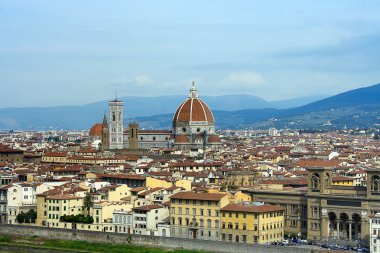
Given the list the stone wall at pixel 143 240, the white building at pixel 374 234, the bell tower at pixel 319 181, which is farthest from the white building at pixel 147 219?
the white building at pixel 374 234

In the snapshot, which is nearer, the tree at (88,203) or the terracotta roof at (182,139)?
the tree at (88,203)

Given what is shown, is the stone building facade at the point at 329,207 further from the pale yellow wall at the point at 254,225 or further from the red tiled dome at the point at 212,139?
the red tiled dome at the point at 212,139

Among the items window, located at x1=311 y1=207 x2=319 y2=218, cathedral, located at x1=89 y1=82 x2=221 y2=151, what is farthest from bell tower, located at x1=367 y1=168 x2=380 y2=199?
cathedral, located at x1=89 y1=82 x2=221 y2=151

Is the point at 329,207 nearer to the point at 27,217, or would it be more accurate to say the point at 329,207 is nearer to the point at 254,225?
the point at 254,225

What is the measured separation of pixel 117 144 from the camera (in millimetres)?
144750

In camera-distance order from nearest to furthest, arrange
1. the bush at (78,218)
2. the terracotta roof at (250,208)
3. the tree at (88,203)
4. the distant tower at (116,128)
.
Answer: the terracotta roof at (250,208) < the bush at (78,218) < the tree at (88,203) < the distant tower at (116,128)

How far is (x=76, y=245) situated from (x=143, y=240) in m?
4.55

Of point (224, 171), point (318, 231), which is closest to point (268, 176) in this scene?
point (224, 171)

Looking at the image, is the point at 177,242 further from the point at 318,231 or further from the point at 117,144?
the point at 117,144

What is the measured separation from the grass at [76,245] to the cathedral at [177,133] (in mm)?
77099

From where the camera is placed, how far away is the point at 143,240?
188 feet

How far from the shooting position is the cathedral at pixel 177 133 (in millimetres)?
142000

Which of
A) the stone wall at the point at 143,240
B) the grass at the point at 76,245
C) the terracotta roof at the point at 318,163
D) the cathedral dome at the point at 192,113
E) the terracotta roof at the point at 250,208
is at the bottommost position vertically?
the grass at the point at 76,245

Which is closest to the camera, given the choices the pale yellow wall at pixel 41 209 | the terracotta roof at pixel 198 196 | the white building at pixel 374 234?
the white building at pixel 374 234
